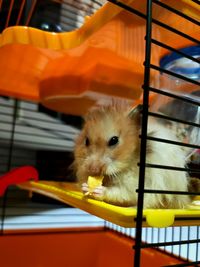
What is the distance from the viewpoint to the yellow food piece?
0.73 m

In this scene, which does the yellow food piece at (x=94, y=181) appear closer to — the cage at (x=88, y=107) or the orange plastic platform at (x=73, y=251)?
the cage at (x=88, y=107)

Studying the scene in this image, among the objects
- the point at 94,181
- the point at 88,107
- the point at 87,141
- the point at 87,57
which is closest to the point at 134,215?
the point at 94,181

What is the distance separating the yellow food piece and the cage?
0.14 ft

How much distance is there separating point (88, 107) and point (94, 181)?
0.68m

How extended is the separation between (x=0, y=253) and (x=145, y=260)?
0.53 meters

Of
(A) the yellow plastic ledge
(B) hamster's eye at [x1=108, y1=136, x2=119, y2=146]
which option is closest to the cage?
(A) the yellow plastic ledge

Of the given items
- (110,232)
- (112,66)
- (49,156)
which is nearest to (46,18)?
(49,156)

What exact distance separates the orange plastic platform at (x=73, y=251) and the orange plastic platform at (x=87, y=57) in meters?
0.55

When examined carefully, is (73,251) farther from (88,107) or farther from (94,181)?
(94,181)

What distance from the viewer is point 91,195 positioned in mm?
724

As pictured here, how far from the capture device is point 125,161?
0.77 m

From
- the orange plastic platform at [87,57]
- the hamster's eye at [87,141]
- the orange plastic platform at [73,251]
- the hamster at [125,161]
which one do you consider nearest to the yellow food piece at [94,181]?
the hamster at [125,161]

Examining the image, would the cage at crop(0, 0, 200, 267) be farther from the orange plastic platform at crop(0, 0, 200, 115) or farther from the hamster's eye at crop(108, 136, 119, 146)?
the hamster's eye at crop(108, 136, 119, 146)

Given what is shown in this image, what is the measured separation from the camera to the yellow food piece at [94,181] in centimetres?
73
